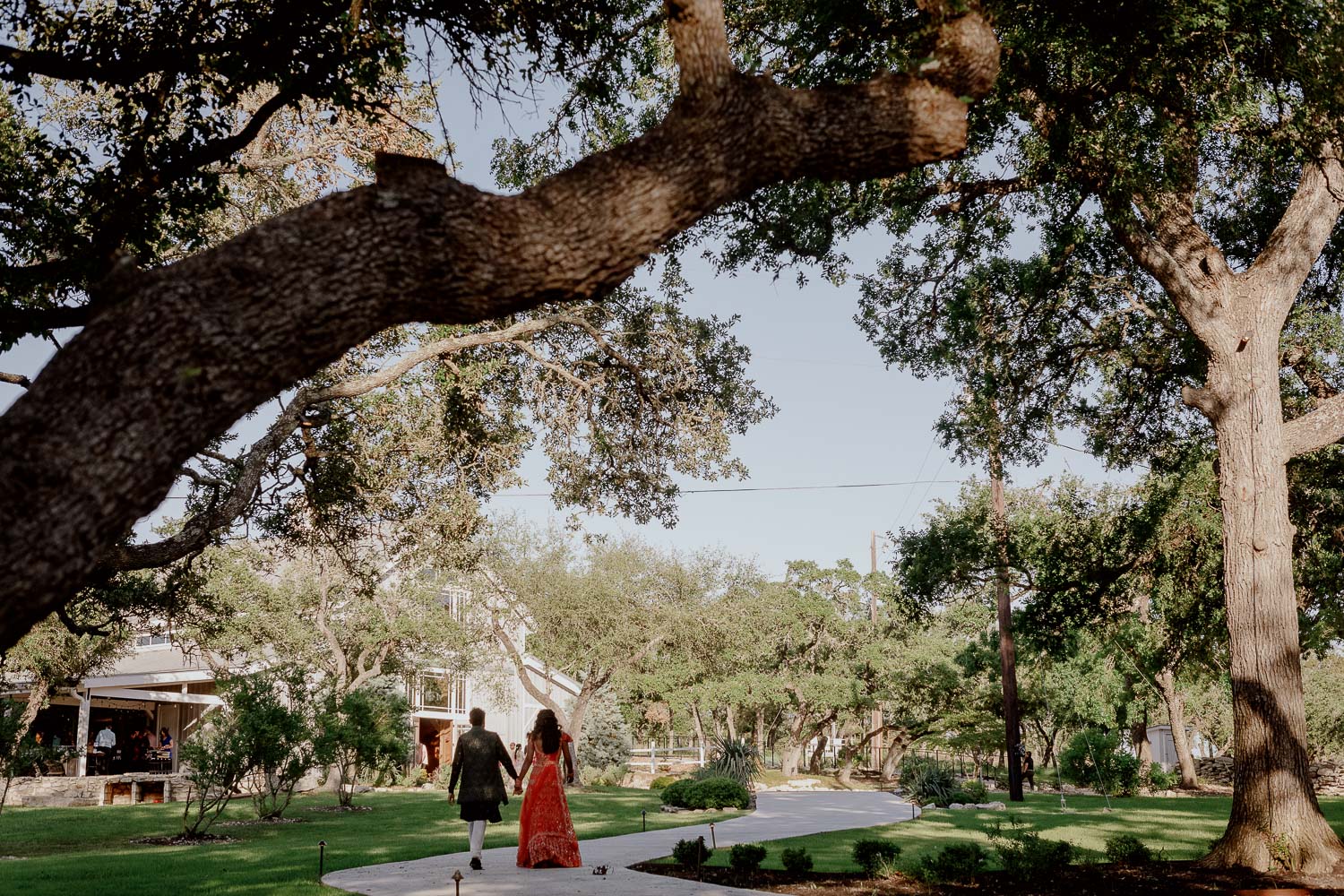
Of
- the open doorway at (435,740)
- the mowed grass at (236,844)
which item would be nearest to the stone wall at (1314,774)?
the mowed grass at (236,844)

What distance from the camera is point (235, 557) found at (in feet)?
105

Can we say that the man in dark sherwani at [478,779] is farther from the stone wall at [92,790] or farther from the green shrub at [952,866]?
the stone wall at [92,790]

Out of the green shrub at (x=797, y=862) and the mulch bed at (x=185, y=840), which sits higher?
the green shrub at (x=797, y=862)

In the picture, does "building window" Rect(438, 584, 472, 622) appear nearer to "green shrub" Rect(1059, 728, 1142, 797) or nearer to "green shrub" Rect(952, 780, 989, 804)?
"green shrub" Rect(952, 780, 989, 804)

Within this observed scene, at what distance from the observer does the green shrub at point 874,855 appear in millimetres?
9578

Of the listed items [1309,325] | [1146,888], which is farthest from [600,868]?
[1309,325]

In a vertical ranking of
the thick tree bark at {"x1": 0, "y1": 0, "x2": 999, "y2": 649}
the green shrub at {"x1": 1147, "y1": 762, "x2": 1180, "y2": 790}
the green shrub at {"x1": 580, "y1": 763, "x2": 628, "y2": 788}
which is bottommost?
the green shrub at {"x1": 580, "y1": 763, "x2": 628, "y2": 788}

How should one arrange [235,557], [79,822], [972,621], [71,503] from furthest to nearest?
1. [972,621]
2. [235,557]
3. [79,822]
4. [71,503]

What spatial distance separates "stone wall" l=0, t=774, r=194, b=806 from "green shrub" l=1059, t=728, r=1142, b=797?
83.0 ft

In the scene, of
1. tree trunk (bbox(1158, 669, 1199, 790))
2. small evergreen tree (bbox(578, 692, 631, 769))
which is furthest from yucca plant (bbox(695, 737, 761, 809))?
tree trunk (bbox(1158, 669, 1199, 790))

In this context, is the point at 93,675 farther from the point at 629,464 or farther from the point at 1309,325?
the point at 1309,325

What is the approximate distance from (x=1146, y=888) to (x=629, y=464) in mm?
8227

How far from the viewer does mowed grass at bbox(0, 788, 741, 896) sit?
10.4m

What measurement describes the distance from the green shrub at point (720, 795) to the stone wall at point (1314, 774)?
2534 centimetres
